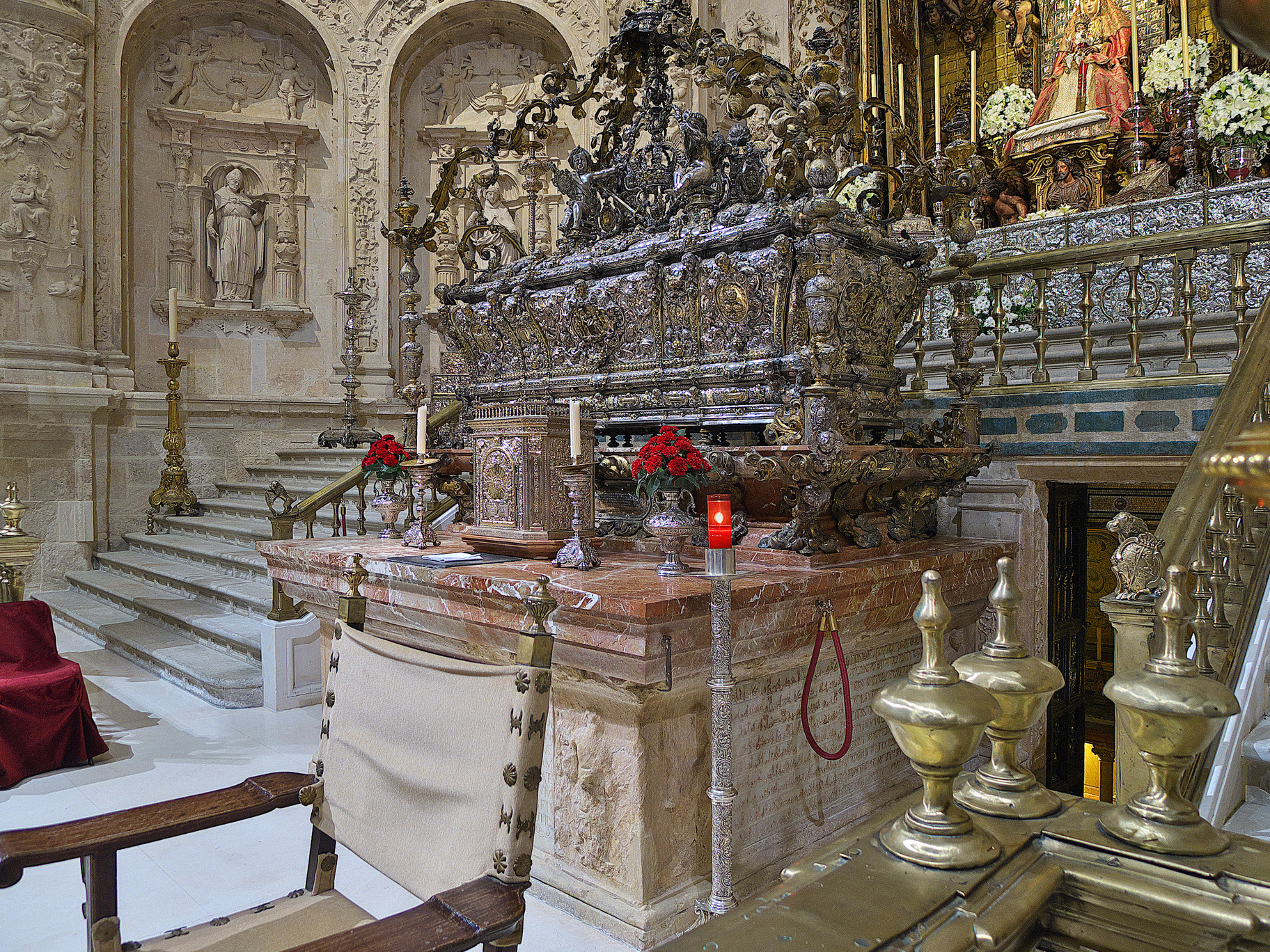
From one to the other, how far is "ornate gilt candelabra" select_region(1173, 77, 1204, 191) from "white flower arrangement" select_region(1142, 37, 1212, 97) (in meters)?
0.56

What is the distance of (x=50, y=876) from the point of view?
325 cm

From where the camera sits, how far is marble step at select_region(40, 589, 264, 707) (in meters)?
5.21

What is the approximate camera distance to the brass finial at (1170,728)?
1061 millimetres

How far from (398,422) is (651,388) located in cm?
677

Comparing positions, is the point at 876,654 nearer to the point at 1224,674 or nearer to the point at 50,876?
the point at 1224,674

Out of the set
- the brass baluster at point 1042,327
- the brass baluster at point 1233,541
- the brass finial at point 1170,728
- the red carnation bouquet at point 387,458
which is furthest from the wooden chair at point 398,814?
the brass baluster at point 1042,327

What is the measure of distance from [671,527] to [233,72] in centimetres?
1021

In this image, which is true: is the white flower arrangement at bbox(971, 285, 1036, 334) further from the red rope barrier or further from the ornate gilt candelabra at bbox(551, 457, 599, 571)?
the ornate gilt candelabra at bbox(551, 457, 599, 571)

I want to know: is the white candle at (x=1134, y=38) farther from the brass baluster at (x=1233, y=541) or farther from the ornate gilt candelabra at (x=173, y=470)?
the ornate gilt candelabra at (x=173, y=470)

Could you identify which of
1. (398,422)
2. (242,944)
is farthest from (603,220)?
(398,422)

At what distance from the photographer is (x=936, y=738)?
1.02 meters

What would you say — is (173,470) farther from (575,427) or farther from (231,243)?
(575,427)

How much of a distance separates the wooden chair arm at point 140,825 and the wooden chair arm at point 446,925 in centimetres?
53

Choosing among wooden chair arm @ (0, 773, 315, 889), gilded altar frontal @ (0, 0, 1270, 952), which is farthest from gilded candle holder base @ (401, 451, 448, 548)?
wooden chair arm @ (0, 773, 315, 889)
